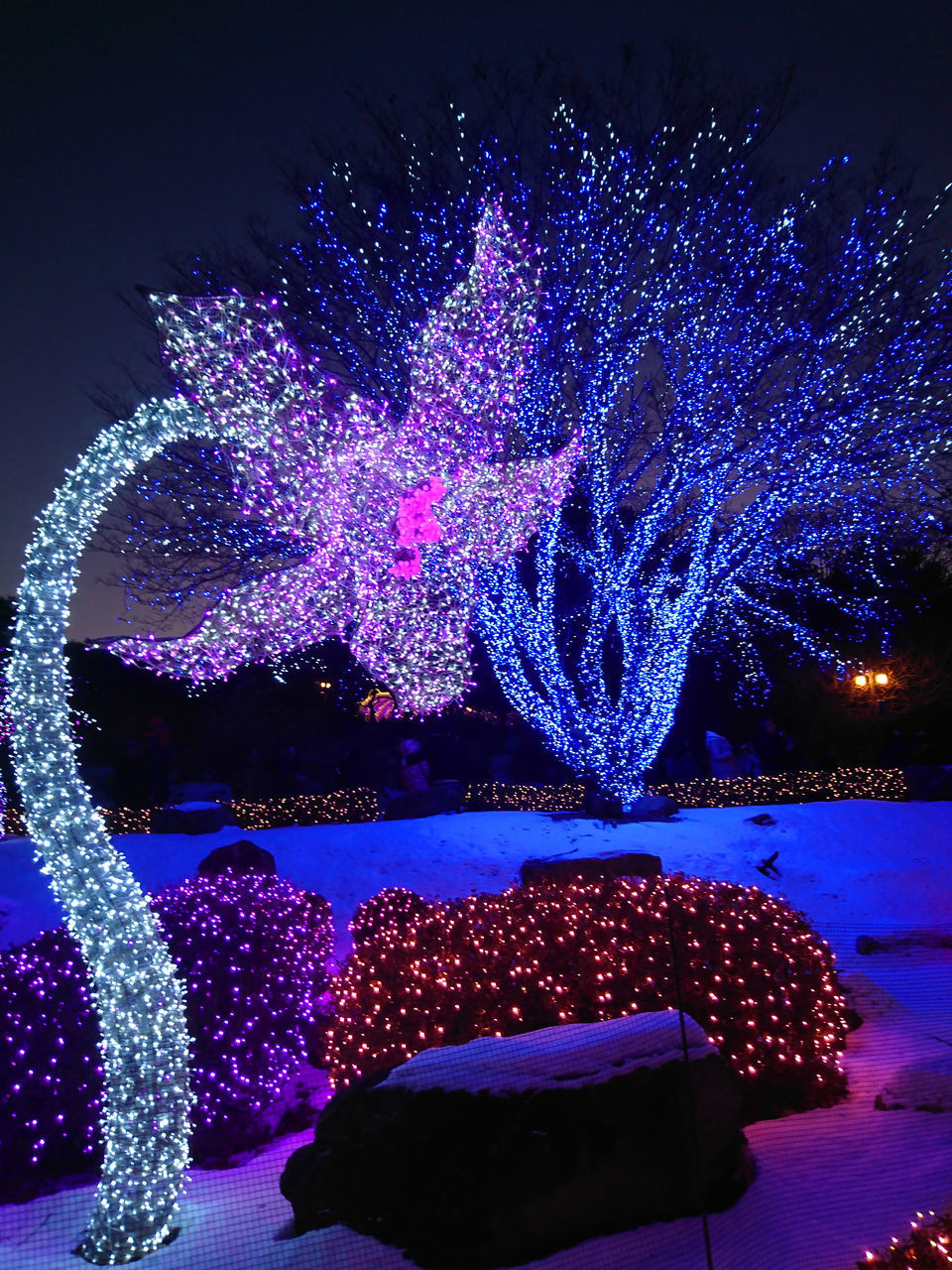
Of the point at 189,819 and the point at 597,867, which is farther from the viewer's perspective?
the point at 189,819

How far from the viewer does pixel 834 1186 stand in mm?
3352

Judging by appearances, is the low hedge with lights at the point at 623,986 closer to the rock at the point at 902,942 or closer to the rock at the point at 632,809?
the rock at the point at 902,942

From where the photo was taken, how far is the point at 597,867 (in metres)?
7.13

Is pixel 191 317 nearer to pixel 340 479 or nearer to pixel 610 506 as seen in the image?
pixel 340 479

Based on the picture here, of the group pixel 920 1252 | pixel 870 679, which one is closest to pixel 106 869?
pixel 920 1252

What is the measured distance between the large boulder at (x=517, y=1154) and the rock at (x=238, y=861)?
215 inches

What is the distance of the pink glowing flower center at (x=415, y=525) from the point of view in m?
9.04

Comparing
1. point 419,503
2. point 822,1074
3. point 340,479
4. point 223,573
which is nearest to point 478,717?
point 223,573

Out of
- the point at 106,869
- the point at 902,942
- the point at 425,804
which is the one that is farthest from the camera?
the point at 425,804

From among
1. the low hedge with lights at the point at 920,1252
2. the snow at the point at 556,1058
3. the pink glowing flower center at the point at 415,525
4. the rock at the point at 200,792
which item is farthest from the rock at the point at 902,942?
the rock at the point at 200,792

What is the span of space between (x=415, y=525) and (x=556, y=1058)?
6.74 metres

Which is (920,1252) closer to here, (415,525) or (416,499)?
(415,525)

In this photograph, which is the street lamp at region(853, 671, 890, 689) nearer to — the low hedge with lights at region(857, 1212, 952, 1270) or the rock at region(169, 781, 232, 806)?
the rock at region(169, 781, 232, 806)

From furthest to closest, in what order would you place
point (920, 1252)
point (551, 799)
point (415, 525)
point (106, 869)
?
1. point (551, 799)
2. point (415, 525)
3. point (106, 869)
4. point (920, 1252)
